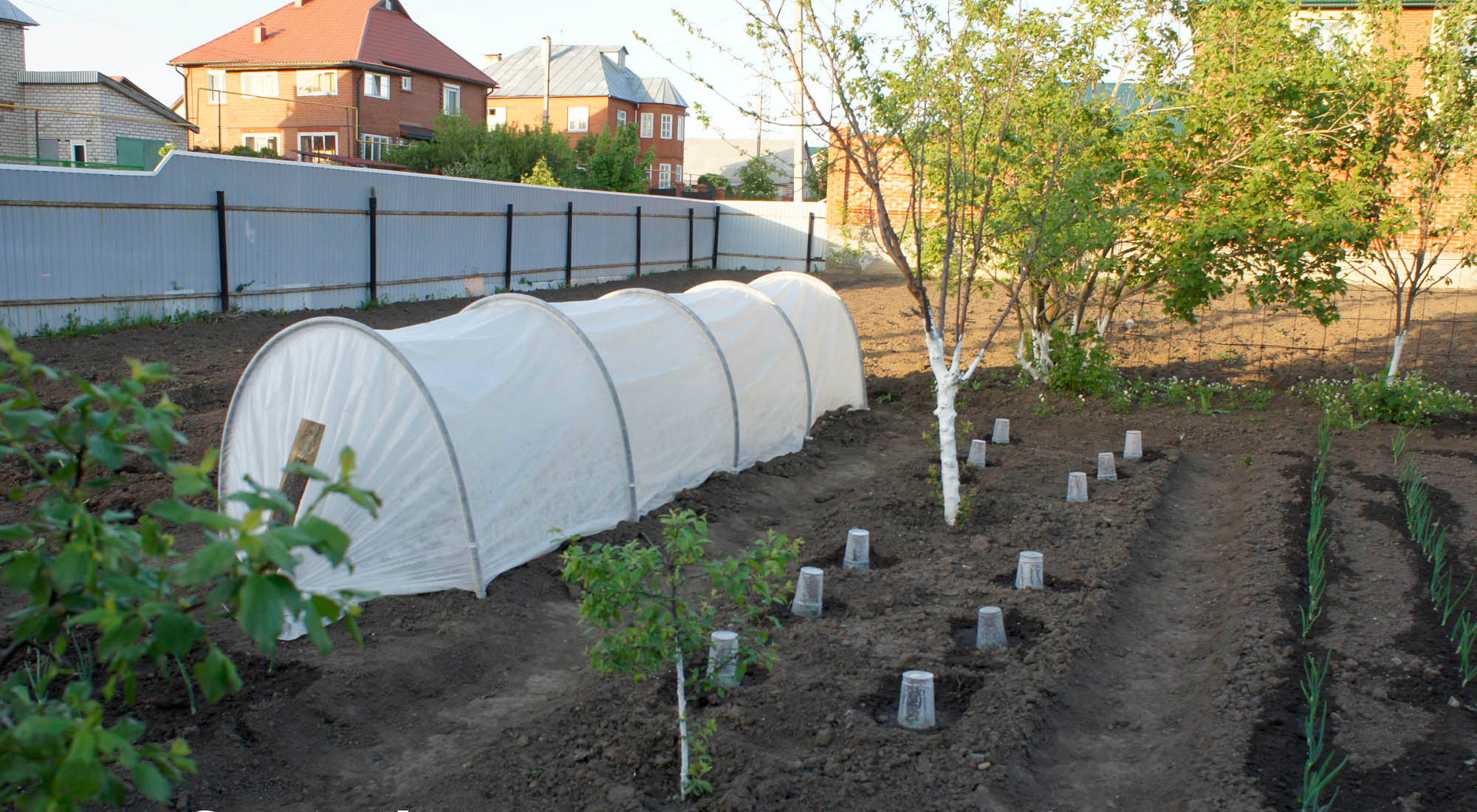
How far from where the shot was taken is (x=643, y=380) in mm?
8227

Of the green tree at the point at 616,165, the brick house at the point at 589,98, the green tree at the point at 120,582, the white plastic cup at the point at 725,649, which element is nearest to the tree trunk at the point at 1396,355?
the white plastic cup at the point at 725,649

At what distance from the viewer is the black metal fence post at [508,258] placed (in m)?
21.0

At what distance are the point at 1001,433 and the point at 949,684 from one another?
6.06m

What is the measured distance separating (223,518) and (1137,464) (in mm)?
9694

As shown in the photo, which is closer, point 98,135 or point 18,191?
point 18,191

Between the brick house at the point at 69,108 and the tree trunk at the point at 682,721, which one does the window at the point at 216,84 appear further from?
the tree trunk at the point at 682,721

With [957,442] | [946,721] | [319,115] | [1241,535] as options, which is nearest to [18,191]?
[957,442]

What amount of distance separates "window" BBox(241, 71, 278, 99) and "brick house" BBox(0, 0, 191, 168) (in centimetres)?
514

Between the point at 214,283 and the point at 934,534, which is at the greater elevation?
the point at 214,283

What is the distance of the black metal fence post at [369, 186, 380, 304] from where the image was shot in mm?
17672

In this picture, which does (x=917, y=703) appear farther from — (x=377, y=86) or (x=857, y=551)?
(x=377, y=86)

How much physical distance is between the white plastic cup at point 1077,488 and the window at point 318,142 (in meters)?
37.1

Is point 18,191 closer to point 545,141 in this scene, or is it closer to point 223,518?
point 223,518

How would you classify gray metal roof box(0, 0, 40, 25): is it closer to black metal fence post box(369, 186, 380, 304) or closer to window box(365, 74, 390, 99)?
window box(365, 74, 390, 99)
